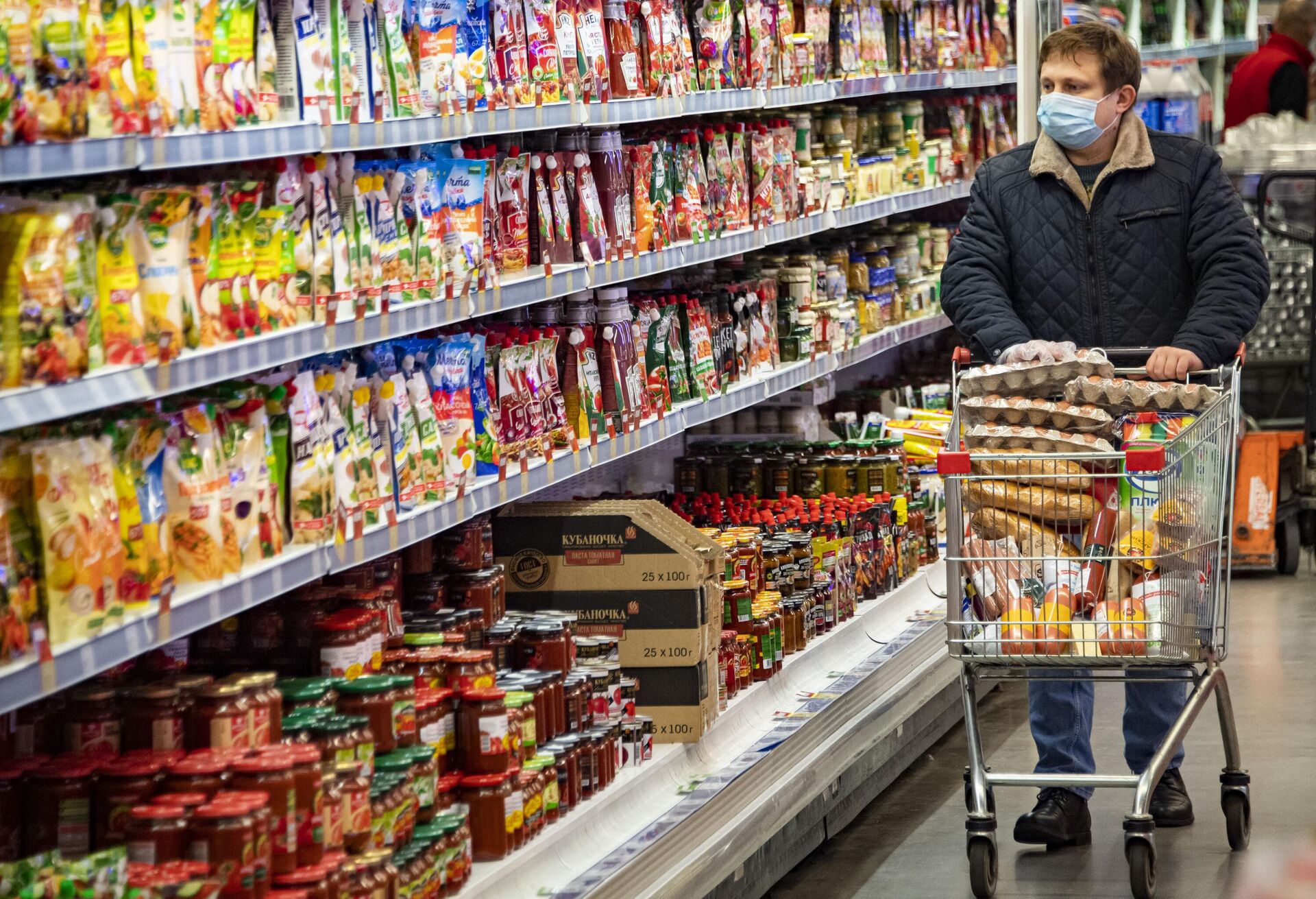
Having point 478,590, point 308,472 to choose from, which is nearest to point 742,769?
point 478,590

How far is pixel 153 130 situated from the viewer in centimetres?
247

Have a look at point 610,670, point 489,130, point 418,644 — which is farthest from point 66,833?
point 489,130

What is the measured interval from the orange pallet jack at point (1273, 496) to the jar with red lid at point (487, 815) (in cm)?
520

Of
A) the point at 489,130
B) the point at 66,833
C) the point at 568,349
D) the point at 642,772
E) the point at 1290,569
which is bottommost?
the point at 1290,569

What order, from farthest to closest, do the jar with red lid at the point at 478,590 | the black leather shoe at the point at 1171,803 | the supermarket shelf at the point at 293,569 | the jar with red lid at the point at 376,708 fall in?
the black leather shoe at the point at 1171,803 → the jar with red lid at the point at 478,590 → the jar with red lid at the point at 376,708 → the supermarket shelf at the point at 293,569

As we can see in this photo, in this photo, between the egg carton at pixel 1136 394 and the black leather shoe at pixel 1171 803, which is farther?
the black leather shoe at pixel 1171 803

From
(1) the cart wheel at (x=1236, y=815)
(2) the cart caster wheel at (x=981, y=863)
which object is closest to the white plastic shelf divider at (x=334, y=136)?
(2) the cart caster wheel at (x=981, y=863)

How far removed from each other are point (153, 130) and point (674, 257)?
2221mm

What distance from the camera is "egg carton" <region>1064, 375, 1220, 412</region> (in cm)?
380

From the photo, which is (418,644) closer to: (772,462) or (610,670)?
(610,670)

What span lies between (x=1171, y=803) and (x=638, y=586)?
4.80 ft

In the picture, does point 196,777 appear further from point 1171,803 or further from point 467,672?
point 1171,803

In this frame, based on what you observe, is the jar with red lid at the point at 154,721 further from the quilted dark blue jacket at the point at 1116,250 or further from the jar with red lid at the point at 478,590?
the quilted dark blue jacket at the point at 1116,250

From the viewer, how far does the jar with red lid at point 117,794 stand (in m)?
2.45
